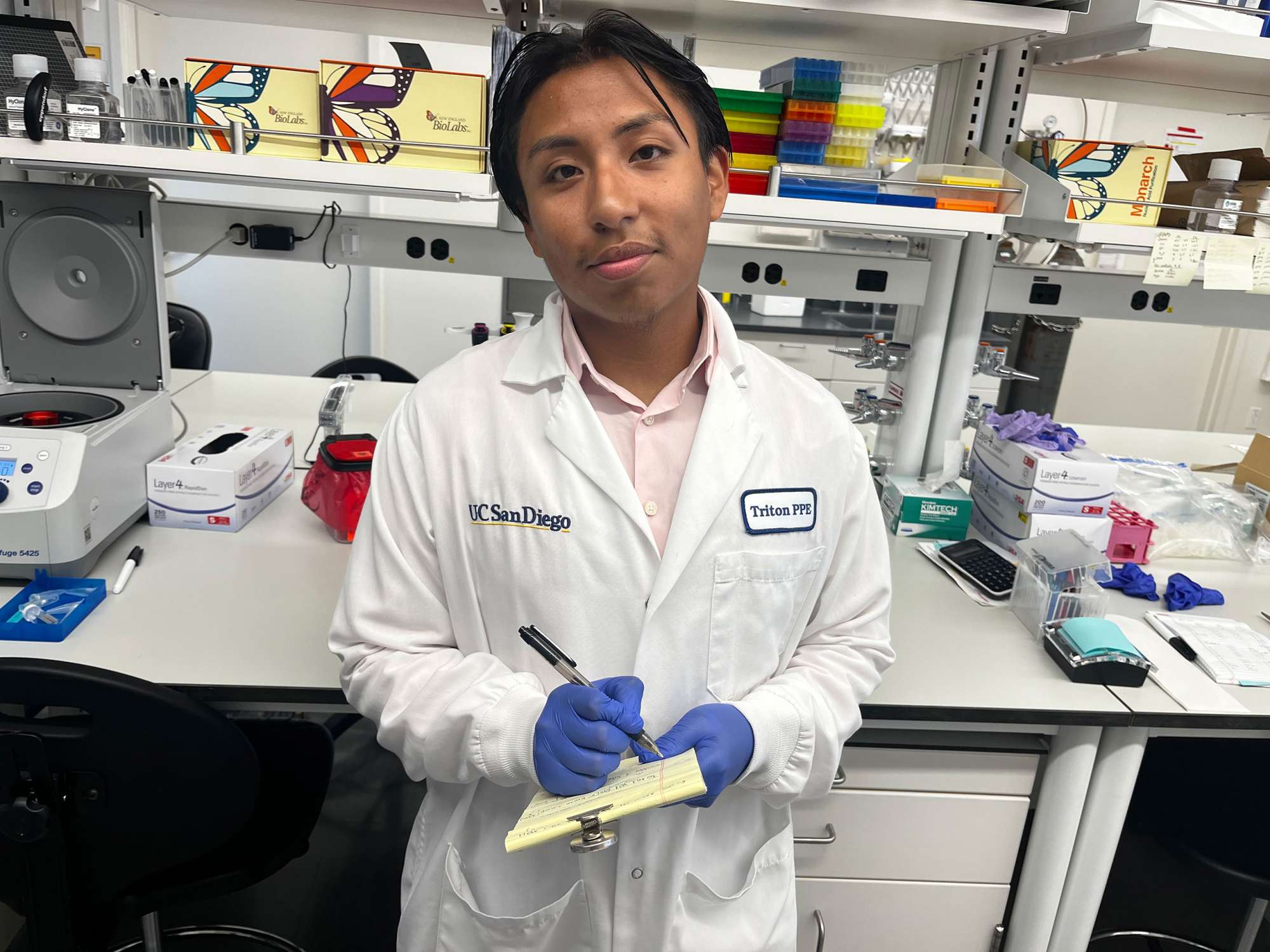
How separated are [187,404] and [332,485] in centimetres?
98

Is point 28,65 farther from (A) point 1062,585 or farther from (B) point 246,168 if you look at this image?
(A) point 1062,585

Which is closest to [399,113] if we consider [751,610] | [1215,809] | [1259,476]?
[751,610]

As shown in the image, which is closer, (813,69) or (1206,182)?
(813,69)

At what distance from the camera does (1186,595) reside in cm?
162

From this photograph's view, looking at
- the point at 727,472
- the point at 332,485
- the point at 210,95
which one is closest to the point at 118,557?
the point at 332,485

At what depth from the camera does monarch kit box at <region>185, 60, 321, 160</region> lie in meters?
1.49

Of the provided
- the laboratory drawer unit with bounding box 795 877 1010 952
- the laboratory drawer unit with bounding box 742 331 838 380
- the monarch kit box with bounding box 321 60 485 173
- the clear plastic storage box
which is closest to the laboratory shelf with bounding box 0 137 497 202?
the monarch kit box with bounding box 321 60 485 173

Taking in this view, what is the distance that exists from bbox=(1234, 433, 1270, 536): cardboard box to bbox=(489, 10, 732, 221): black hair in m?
1.60

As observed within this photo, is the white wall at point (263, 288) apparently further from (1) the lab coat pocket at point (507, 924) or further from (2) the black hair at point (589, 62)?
(1) the lab coat pocket at point (507, 924)

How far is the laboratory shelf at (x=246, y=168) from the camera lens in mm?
1418

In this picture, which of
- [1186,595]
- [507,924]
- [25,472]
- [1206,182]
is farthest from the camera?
[1206,182]

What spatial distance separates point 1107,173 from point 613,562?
4.39 ft

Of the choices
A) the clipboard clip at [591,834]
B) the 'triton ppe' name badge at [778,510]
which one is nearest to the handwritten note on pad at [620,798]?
the clipboard clip at [591,834]

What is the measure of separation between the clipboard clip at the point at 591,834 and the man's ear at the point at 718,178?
63cm
